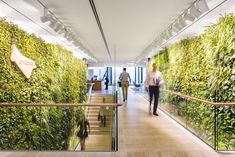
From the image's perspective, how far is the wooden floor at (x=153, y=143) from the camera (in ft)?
13.0

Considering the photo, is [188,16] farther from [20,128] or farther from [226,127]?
[20,128]

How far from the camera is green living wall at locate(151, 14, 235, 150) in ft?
14.7

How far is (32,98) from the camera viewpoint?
5.74m

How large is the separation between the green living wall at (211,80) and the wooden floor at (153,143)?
31 cm

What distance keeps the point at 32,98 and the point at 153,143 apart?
296 centimetres

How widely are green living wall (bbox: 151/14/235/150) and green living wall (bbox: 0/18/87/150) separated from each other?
2499 millimetres

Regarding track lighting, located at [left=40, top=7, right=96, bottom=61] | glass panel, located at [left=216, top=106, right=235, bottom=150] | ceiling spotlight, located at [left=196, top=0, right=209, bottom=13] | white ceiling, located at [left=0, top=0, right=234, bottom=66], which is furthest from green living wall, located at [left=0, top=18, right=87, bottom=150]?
ceiling spotlight, located at [left=196, top=0, right=209, bottom=13]

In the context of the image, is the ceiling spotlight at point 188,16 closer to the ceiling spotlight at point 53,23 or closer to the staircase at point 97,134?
the staircase at point 97,134

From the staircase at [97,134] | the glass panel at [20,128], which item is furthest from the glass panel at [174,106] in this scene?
the glass panel at [20,128]

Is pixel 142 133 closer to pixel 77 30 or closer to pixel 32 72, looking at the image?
pixel 32 72

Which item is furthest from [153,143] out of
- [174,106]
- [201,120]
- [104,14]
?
[104,14]

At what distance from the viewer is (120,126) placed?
19.6ft

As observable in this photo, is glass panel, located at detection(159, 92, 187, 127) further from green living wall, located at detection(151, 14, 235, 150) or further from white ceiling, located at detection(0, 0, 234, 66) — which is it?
white ceiling, located at detection(0, 0, 234, 66)

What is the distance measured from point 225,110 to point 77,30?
4272mm
